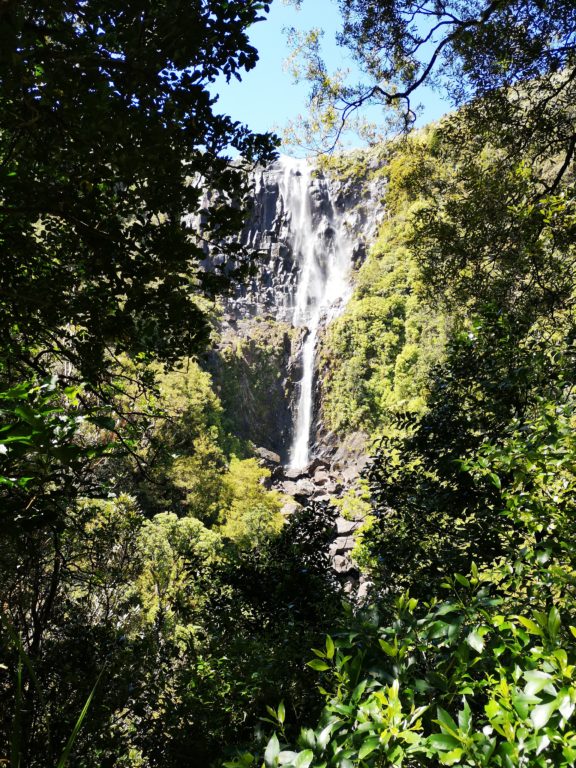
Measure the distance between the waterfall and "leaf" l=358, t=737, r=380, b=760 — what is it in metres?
35.0

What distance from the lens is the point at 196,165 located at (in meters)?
2.88

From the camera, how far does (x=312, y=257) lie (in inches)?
1636

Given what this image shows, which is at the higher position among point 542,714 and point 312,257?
point 312,257

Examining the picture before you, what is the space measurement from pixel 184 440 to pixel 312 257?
3879cm

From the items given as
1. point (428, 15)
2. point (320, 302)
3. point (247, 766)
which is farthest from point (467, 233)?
point (320, 302)

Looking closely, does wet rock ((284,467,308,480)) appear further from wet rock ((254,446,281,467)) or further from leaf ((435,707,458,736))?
leaf ((435,707,458,736))

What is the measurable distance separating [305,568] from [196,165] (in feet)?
11.2

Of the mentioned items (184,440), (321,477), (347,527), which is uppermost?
(184,440)

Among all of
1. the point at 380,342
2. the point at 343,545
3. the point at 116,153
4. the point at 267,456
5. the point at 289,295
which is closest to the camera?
the point at 116,153

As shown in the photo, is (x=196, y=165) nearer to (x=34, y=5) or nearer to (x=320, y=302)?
(x=34, y=5)

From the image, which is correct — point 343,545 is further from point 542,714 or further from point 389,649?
point 542,714

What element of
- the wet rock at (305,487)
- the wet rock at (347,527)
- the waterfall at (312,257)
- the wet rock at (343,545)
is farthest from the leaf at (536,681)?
the waterfall at (312,257)

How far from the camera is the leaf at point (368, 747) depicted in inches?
39.6

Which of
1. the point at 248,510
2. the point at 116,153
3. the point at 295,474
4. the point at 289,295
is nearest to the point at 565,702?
the point at 116,153
